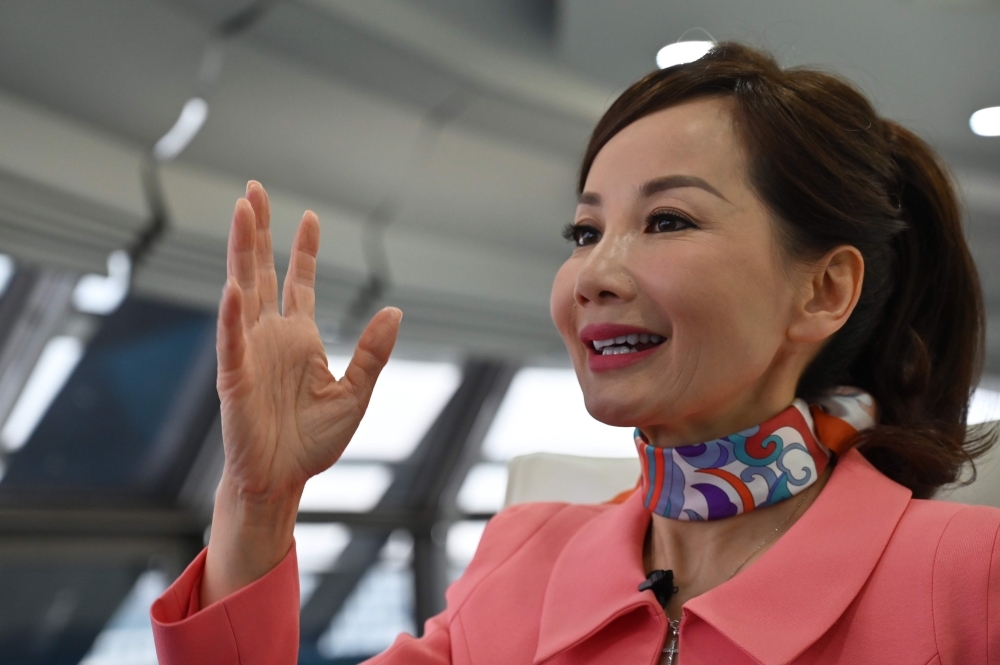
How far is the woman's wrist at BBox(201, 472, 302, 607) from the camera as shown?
1.14 meters

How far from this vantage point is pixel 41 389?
4.32 metres

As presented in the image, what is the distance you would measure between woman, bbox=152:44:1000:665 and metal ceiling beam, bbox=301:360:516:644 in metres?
4.41

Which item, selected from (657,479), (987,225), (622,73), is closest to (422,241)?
(622,73)

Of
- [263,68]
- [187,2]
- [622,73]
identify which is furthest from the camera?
[622,73]

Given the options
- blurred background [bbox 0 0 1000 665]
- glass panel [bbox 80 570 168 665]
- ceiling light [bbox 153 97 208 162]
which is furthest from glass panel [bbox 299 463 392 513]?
ceiling light [bbox 153 97 208 162]

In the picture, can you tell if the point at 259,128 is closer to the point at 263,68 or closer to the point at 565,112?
the point at 263,68

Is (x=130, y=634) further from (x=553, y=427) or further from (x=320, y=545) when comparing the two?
(x=553, y=427)

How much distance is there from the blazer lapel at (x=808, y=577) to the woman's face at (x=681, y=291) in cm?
16

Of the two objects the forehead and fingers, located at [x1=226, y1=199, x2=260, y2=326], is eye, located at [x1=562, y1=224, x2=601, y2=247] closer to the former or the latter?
the forehead

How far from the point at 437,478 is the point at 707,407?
Answer: 16.0ft

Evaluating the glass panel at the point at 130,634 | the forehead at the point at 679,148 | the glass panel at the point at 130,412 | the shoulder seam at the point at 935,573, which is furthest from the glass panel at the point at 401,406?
the shoulder seam at the point at 935,573

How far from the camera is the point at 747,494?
1.14 m

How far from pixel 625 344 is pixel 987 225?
5111 millimetres

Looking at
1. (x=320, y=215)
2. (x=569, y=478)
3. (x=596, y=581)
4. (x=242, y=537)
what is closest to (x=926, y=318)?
(x=596, y=581)
